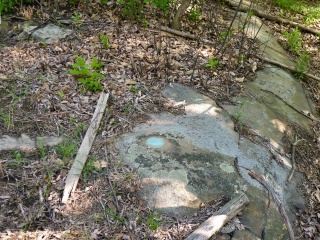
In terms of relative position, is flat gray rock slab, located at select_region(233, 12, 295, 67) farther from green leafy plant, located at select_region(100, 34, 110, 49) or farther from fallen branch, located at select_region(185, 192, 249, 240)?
fallen branch, located at select_region(185, 192, 249, 240)

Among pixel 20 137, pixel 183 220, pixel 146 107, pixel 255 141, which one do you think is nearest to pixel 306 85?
pixel 255 141

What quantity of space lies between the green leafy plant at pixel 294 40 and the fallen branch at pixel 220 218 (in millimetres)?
4757

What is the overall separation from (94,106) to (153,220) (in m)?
1.85

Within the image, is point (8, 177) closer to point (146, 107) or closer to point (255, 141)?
point (146, 107)

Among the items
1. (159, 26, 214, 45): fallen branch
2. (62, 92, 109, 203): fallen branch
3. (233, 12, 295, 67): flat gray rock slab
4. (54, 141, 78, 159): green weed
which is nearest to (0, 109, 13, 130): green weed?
(54, 141, 78, 159): green weed

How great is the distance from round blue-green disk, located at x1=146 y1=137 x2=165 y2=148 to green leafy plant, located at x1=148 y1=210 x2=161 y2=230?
35.1 inches

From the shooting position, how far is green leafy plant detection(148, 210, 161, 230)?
10.3 ft

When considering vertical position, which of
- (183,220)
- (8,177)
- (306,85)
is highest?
(306,85)

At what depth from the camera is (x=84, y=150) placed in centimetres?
374

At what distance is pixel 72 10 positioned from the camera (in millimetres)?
6328

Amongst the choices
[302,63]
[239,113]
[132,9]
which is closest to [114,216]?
[239,113]

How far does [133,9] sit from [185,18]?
1151mm

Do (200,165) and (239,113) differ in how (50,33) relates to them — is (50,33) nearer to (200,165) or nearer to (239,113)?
(239,113)

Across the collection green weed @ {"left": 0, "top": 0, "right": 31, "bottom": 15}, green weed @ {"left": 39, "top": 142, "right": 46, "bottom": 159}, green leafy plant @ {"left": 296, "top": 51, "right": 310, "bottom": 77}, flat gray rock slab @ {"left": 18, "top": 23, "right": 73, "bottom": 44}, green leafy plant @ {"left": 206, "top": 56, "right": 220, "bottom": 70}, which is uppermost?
green leafy plant @ {"left": 296, "top": 51, "right": 310, "bottom": 77}
